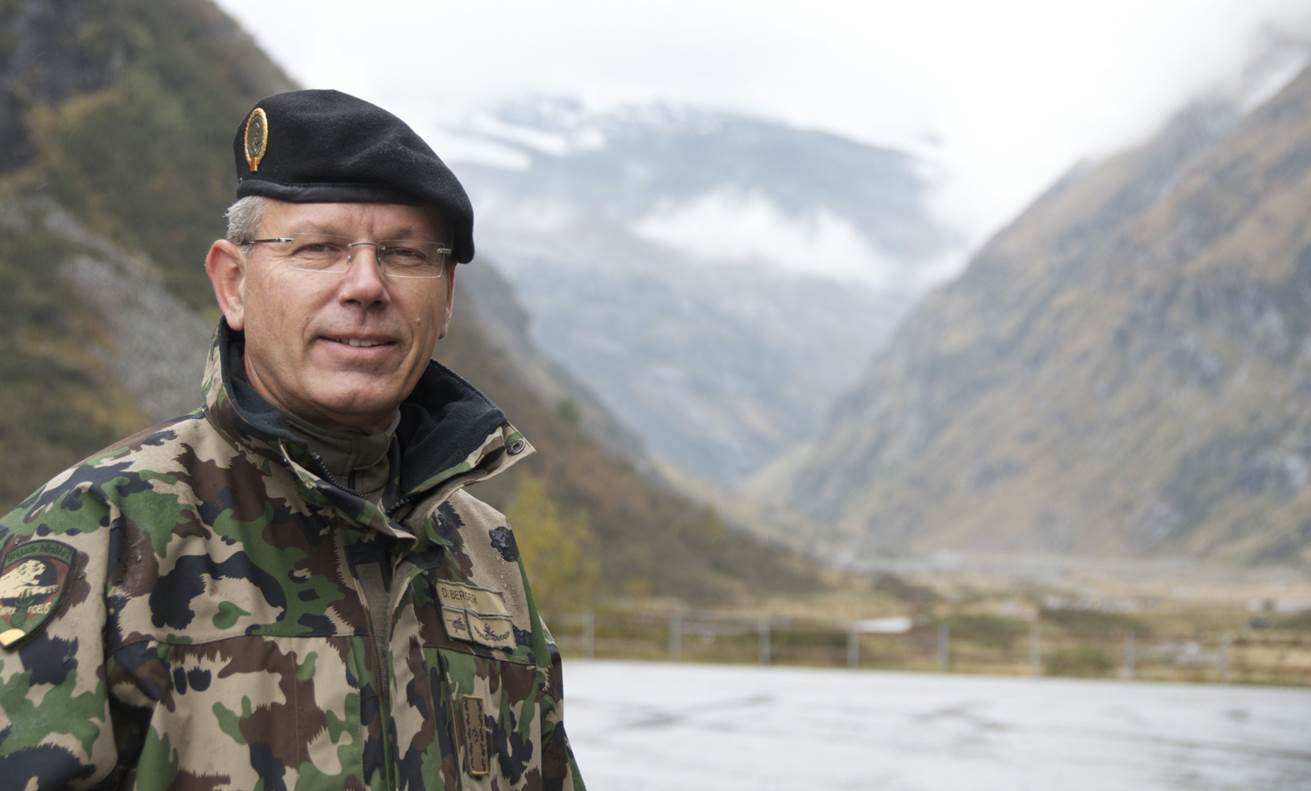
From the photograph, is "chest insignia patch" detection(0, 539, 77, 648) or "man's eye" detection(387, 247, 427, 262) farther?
"man's eye" detection(387, 247, 427, 262)

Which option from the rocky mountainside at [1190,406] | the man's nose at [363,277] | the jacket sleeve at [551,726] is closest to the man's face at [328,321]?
the man's nose at [363,277]

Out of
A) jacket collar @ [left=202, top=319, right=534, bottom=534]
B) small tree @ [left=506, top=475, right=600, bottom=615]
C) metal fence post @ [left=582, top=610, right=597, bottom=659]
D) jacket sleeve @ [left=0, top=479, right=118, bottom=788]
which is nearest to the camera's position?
jacket sleeve @ [left=0, top=479, right=118, bottom=788]

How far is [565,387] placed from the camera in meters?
112

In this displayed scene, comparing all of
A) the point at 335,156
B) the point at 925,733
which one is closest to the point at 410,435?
the point at 335,156

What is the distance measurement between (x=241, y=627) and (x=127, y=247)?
47.6 m

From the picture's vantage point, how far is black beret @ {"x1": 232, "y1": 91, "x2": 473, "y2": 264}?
2.31m

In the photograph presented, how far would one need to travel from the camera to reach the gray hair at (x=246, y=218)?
2355 mm

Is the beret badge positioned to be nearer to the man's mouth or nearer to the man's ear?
the man's ear

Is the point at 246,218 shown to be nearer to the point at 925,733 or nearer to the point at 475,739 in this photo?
the point at 475,739

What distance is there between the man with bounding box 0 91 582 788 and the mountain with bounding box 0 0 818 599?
32652 millimetres

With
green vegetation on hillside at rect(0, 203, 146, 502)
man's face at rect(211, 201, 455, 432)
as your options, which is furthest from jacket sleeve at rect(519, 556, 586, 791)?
green vegetation on hillside at rect(0, 203, 146, 502)

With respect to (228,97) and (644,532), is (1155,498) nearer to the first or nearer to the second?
(644,532)

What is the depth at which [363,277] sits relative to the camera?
2.31m

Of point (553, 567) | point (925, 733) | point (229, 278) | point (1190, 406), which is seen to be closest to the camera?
point (229, 278)
